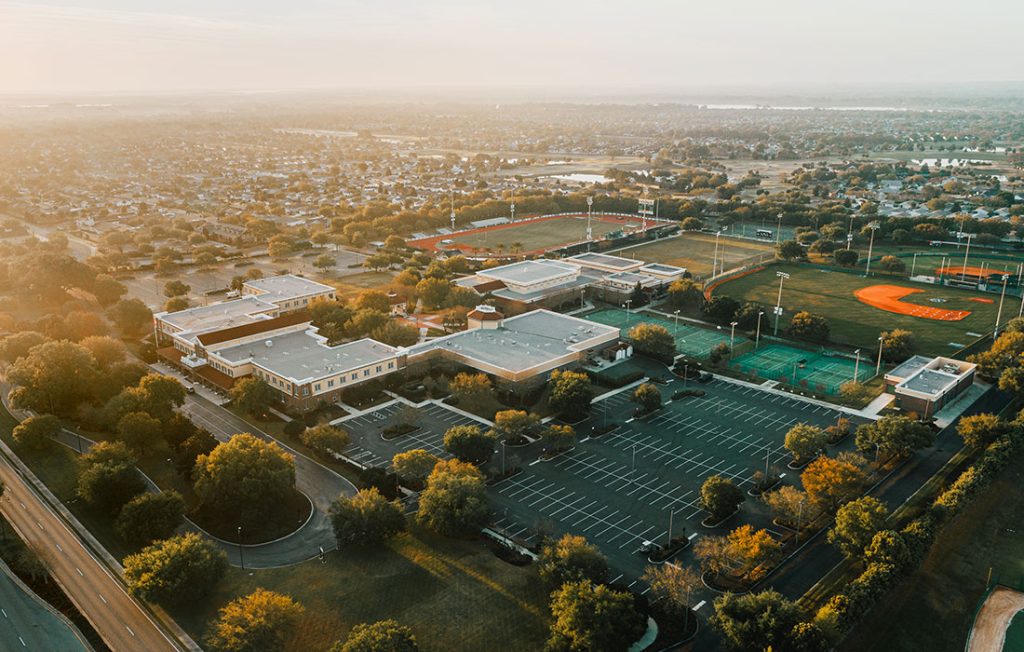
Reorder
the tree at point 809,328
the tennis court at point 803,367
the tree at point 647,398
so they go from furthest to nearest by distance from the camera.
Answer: the tree at point 809,328 → the tennis court at point 803,367 → the tree at point 647,398

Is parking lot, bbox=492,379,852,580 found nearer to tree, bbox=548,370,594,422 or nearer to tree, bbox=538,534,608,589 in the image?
tree, bbox=548,370,594,422

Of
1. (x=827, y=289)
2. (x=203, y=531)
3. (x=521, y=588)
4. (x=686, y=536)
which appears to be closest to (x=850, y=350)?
(x=827, y=289)

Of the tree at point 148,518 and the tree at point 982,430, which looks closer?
the tree at point 148,518

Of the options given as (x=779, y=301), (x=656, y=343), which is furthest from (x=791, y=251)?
(x=656, y=343)

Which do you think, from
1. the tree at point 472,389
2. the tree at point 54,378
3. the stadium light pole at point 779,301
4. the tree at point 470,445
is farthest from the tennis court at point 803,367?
the tree at point 54,378

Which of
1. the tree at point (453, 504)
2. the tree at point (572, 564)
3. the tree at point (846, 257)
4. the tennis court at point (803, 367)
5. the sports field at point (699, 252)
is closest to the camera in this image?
the tree at point (572, 564)

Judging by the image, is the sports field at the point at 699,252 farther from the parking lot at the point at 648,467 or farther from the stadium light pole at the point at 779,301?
the parking lot at the point at 648,467
